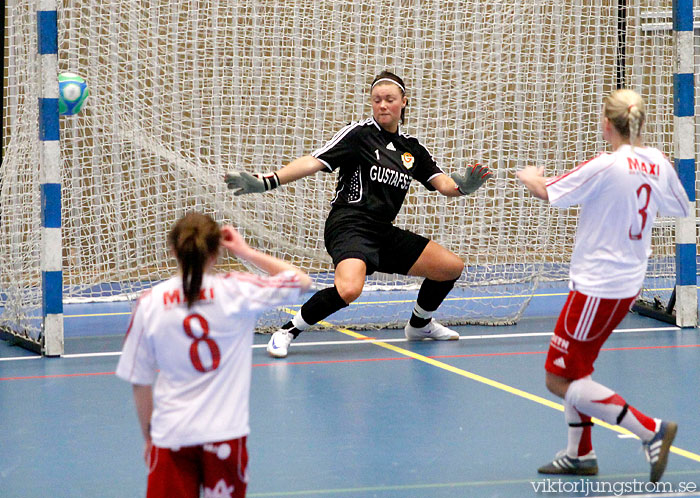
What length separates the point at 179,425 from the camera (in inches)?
89.6

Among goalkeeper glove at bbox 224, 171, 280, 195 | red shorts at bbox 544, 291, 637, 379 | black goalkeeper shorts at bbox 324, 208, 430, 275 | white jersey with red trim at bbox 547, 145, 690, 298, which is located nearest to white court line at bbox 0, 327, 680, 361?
black goalkeeper shorts at bbox 324, 208, 430, 275

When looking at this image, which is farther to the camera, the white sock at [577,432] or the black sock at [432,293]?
the black sock at [432,293]

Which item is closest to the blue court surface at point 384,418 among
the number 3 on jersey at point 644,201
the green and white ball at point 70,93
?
the number 3 on jersey at point 644,201

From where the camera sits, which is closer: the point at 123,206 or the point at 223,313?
the point at 223,313

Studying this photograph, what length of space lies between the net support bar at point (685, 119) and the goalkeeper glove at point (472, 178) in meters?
1.72

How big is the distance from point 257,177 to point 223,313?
2.75m

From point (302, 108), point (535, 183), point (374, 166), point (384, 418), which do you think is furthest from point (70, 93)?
point (535, 183)

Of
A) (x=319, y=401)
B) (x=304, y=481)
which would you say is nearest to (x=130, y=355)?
(x=304, y=481)

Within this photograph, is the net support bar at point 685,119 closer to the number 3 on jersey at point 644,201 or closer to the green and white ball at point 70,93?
the number 3 on jersey at point 644,201

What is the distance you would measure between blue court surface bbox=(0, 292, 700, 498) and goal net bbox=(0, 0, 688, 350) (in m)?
1.12

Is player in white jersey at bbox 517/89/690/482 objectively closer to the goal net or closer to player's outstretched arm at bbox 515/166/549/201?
player's outstretched arm at bbox 515/166/549/201

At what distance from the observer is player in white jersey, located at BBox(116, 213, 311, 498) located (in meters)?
2.29

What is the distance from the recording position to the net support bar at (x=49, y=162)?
5613 millimetres

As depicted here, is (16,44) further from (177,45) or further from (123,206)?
(123,206)
